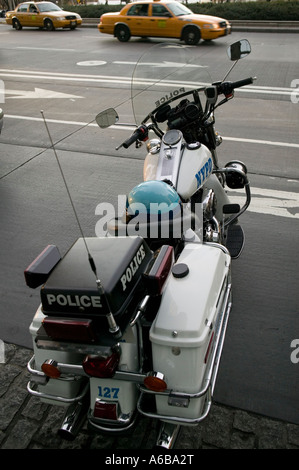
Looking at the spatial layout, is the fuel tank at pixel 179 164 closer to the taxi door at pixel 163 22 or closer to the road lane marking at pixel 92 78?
the road lane marking at pixel 92 78

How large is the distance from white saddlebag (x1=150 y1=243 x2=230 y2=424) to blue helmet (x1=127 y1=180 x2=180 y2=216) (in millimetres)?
554

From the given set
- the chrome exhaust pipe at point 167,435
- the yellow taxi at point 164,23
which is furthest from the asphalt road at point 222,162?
the yellow taxi at point 164,23

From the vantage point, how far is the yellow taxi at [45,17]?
68.9 ft

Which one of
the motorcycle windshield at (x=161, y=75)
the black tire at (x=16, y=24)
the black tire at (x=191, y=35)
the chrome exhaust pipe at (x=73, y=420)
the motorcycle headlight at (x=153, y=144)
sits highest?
the motorcycle windshield at (x=161, y=75)

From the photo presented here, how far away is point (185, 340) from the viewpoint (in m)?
2.17

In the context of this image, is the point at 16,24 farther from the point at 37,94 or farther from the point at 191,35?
the point at 37,94

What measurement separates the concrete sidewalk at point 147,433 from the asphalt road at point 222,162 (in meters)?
0.11

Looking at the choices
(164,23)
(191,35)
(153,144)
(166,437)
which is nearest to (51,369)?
(166,437)

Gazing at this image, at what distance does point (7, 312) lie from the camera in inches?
157

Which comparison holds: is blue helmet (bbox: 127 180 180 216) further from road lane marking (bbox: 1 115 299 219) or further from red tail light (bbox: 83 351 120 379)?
road lane marking (bbox: 1 115 299 219)

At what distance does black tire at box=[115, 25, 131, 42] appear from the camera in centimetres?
1695

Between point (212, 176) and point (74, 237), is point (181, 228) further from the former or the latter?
point (74, 237)

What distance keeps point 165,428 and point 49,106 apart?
27.9ft

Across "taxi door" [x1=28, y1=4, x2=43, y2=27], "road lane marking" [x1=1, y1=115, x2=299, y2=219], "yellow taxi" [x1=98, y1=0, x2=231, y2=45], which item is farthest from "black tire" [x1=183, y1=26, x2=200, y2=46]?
"road lane marking" [x1=1, y1=115, x2=299, y2=219]
